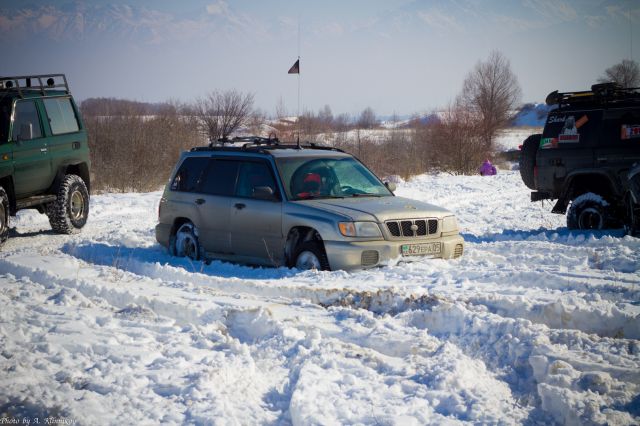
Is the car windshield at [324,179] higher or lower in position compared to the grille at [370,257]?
higher

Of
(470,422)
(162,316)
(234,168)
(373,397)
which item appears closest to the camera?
(470,422)

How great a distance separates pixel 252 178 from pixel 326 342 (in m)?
4.34

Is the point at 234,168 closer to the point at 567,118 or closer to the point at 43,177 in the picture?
the point at 43,177

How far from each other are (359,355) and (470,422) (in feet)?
4.26

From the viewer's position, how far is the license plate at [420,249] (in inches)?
352

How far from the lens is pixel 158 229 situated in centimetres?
1101

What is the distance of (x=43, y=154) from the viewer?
1305cm

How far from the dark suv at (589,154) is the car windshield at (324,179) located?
403 centimetres

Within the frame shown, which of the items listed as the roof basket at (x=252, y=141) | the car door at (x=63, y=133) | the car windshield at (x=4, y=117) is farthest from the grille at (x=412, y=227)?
the car door at (x=63, y=133)

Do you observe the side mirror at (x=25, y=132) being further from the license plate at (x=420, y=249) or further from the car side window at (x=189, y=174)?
the license plate at (x=420, y=249)

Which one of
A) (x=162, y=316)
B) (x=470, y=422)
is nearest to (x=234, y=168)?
(x=162, y=316)

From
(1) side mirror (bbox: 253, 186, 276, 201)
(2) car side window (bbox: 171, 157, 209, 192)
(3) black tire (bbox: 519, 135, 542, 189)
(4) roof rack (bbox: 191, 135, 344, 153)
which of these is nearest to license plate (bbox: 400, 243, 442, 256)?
(1) side mirror (bbox: 253, 186, 276, 201)

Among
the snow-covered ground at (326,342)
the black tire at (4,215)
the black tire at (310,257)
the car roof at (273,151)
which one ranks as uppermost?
the car roof at (273,151)

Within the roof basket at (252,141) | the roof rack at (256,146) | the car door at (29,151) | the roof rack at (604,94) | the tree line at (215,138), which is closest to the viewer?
the roof rack at (256,146)
